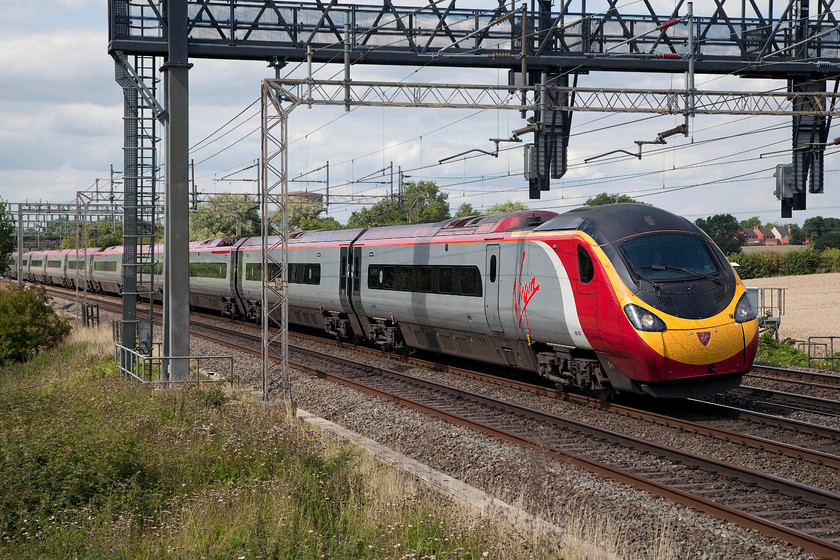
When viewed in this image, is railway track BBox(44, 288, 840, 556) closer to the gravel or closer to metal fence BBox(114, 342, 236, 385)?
the gravel

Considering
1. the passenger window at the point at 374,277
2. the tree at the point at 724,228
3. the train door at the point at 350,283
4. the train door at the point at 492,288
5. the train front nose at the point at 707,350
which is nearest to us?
the train front nose at the point at 707,350

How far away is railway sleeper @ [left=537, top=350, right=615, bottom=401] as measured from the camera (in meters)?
13.6

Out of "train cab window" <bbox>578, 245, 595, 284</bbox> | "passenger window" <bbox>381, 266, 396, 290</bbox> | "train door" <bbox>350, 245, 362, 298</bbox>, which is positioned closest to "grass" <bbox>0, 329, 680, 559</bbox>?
"train cab window" <bbox>578, 245, 595, 284</bbox>

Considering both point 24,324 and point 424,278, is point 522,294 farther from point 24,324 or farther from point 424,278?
point 24,324

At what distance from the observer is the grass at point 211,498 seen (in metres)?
6.95

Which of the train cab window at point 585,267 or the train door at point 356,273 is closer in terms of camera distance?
the train cab window at point 585,267

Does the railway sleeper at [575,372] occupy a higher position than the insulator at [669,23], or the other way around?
the insulator at [669,23]

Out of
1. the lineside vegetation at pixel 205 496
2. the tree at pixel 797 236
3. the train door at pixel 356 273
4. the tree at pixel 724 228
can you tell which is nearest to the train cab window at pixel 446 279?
the train door at pixel 356 273

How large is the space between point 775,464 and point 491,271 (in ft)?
22.7

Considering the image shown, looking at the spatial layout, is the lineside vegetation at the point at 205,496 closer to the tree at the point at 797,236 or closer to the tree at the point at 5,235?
the tree at the point at 5,235

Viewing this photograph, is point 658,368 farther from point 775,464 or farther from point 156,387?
point 156,387

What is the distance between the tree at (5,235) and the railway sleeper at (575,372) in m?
29.0

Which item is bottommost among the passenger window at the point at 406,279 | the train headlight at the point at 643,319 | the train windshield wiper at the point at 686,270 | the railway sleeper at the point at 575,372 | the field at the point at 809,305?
the field at the point at 809,305

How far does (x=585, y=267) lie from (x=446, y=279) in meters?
4.96
